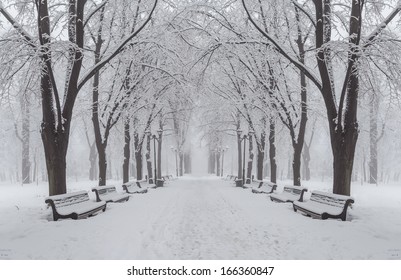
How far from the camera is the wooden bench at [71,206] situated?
8.27 meters

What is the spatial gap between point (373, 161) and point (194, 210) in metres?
23.5

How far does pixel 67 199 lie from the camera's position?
9.05m

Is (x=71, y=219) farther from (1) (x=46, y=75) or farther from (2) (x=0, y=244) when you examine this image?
(1) (x=46, y=75)

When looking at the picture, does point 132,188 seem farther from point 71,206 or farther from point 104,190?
point 71,206

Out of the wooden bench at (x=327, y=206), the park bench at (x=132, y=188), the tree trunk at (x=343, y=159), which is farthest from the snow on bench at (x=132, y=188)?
the tree trunk at (x=343, y=159)

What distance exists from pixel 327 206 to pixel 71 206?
732 centimetres

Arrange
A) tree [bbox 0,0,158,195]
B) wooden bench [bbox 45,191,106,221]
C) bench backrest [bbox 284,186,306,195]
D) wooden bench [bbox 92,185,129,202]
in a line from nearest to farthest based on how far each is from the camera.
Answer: wooden bench [bbox 45,191,106,221]
tree [bbox 0,0,158,195]
wooden bench [bbox 92,185,129,202]
bench backrest [bbox 284,186,306,195]

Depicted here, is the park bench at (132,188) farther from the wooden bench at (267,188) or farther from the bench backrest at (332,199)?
the bench backrest at (332,199)

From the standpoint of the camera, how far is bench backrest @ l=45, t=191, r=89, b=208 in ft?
27.3

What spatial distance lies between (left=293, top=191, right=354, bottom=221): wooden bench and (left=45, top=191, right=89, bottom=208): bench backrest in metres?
6.81

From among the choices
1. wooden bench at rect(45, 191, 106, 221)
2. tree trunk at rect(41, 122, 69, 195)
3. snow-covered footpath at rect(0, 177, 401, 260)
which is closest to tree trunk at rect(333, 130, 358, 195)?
snow-covered footpath at rect(0, 177, 401, 260)

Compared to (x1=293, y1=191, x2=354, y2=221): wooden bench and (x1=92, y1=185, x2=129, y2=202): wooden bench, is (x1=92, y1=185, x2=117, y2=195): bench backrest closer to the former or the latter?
(x1=92, y1=185, x2=129, y2=202): wooden bench

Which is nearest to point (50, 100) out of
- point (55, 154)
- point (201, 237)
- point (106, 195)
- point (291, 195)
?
point (55, 154)

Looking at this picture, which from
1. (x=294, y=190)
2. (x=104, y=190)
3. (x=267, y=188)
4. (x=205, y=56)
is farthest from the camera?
(x=267, y=188)
